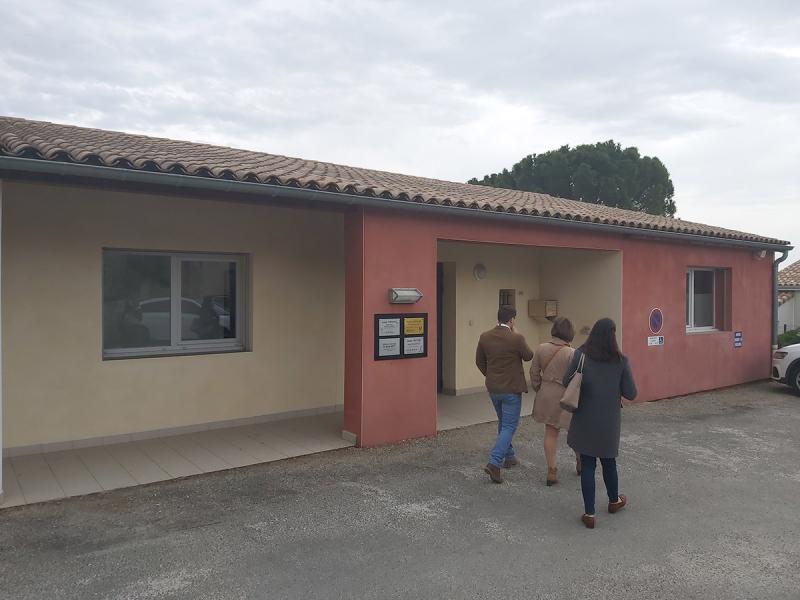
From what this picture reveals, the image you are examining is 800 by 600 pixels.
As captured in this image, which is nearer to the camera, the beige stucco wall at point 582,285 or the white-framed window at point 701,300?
the beige stucco wall at point 582,285

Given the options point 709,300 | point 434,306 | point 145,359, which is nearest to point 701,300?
point 709,300

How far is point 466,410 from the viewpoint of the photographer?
8.80m

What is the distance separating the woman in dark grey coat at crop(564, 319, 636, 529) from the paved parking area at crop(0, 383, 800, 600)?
0.44 metres

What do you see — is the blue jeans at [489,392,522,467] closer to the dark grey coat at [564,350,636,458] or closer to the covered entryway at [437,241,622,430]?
the dark grey coat at [564,350,636,458]

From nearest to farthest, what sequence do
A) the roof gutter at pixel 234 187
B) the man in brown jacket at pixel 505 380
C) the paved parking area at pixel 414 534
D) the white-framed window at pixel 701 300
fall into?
1. the paved parking area at pixel 414 534
2. the roof gutter at pixel 234 187
3. the man in brown jacket at pixel 505 380
4. the white-framed window at pixel 701 300

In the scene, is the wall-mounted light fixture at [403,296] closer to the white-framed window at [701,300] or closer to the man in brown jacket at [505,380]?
the man in brown jacket at [505,380]

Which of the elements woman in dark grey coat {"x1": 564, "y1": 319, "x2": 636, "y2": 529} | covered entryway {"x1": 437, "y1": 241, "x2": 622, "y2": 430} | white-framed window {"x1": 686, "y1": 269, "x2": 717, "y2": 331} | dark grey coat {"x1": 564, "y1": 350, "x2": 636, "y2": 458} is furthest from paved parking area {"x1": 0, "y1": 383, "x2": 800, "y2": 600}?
white-framed window {"x1": 686, "y1": 269, "x2": 717, "y2": 331}

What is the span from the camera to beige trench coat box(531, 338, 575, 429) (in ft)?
17.4

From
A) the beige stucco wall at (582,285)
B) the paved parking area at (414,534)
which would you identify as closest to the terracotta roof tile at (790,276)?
the beige stucco wall at (582,285)

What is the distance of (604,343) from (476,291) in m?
5.55

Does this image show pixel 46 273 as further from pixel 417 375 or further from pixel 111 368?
pixel 417 375

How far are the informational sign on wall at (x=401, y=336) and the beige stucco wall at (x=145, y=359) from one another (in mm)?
1786

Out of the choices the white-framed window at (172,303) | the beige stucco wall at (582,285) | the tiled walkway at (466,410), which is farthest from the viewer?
the beige stucco wall at (582,285)

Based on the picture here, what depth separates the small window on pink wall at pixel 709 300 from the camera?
11.3 metres
